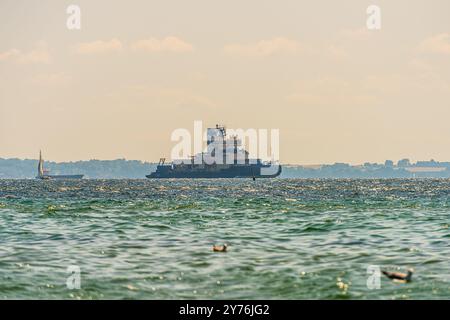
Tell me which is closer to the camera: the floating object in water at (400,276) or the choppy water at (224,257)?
the choppy water at (224,257)

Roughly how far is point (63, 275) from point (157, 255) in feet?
16.2

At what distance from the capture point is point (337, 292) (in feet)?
63.0

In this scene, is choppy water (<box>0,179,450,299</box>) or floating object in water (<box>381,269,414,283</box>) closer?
choppy water (<box>0,179,450,299</box>)

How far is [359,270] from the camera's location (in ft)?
73.3

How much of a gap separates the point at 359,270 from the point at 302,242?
25.9 feet

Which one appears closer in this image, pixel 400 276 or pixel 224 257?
pixel 400 276

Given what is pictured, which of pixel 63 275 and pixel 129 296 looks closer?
pixel 129 296
